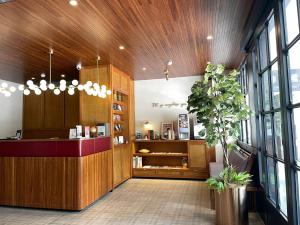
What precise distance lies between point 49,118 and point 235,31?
6.29 m

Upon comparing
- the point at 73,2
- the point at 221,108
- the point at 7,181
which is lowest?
the point at 7,181

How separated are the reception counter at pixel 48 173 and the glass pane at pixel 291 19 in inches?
143

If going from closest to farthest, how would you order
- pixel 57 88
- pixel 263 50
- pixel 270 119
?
pixel 270 119 < pixel 263 50 < pixel 57 88

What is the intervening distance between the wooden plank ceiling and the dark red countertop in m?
1.85

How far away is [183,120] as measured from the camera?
7.02 m

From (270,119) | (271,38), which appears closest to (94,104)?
(270,119)

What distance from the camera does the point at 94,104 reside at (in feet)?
19.5

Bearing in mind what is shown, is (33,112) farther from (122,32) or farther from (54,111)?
(122,32)

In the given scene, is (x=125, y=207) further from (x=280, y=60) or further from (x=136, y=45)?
(x=280, y=60)

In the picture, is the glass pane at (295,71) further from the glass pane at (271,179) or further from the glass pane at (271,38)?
the glass pane at (271,179)

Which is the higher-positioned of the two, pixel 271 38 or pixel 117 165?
pixel 271 38

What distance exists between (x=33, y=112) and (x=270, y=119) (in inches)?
288

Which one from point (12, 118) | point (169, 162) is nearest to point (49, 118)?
point (12, 118)

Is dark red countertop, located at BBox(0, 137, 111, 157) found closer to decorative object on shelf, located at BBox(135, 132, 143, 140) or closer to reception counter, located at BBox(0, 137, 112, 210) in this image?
reception counter, located at BBox(0, 137, 112, 210)
